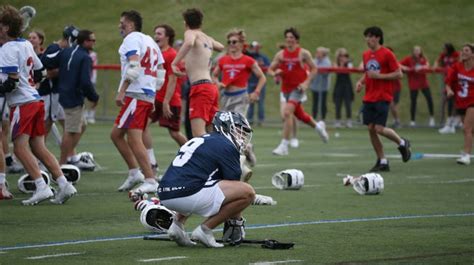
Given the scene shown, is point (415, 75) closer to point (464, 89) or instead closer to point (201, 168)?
point (464, 89)

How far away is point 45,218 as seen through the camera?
12156mm

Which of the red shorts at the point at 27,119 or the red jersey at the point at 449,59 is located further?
the red jersey at the point at 449,59

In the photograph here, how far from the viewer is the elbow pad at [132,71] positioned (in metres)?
14.1

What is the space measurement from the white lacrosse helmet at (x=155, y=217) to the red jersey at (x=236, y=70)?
32.7ft

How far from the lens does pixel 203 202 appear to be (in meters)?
9.85

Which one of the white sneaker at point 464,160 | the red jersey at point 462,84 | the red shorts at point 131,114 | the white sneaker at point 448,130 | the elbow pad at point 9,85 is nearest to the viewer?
the elbow pad at point 9,85

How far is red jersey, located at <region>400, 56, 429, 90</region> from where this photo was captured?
35000mm

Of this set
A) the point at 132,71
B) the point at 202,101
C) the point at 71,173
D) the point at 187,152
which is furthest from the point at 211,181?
the point at 202,101

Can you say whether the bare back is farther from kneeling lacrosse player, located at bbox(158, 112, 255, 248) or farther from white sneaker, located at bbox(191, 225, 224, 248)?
white sneaker, located at bbox(191, 225, 224, 248)

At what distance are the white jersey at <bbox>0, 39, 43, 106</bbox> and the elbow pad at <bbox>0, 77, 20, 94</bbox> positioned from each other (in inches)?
3.8

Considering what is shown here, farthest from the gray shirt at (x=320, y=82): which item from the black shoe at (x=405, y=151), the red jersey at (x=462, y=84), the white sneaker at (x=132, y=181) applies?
the white sneaker at (x=132, y=181)

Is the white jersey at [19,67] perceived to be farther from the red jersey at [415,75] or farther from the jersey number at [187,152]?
the red jersey at [415,75]

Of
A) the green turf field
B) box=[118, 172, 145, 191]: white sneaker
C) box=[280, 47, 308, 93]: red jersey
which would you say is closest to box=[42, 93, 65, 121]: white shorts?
the green turf field

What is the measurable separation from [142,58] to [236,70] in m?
6.17
